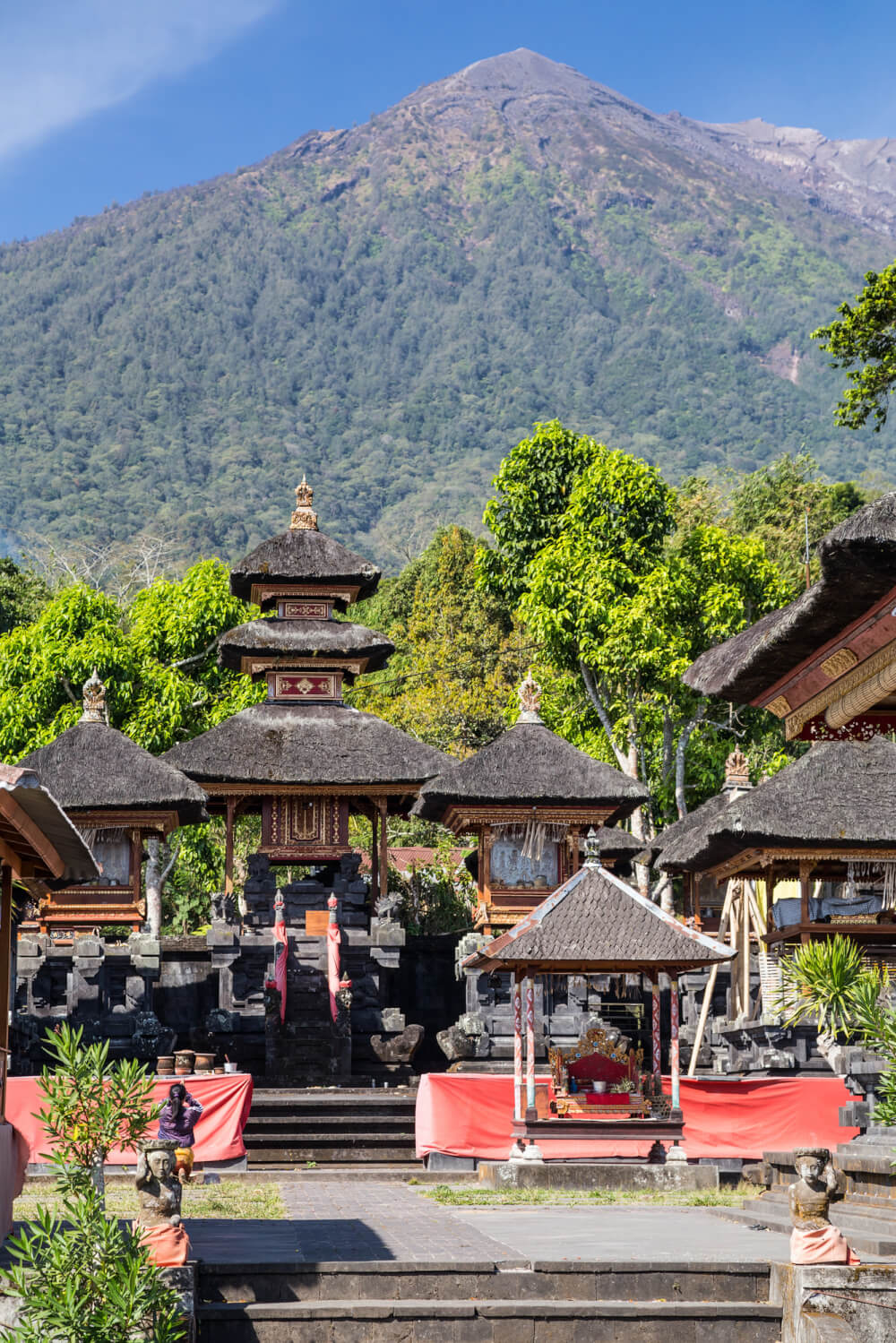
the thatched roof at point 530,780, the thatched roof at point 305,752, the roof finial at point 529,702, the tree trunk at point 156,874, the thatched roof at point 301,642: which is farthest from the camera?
the tree trunk at point 156,874

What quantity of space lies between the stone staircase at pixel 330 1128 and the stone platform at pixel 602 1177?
3.85 meters

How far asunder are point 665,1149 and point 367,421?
128m

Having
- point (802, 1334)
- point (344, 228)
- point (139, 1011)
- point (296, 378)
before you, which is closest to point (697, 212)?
point (344, 228)

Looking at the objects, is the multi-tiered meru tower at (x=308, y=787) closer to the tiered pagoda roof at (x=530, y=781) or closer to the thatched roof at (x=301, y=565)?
the thatched roof at (x=301, y=565)

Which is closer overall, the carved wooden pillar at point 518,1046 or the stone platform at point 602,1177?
the stone platform at point 602,1177

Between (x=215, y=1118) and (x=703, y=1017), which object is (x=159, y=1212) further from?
(x=703, y=1017)

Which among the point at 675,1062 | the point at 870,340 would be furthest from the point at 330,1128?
the point at 870,340

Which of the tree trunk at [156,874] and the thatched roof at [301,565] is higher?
the thatched roof at [301,565]

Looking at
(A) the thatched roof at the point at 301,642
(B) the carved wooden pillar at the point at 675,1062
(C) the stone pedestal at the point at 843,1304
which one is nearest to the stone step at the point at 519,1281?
(C) the stone pedestal at the point at 843,1304

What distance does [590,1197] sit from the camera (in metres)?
16.9

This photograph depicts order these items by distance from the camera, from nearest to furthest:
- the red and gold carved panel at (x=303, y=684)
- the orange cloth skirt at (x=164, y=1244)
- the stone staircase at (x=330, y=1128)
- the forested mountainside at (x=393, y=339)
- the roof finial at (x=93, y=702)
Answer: the orange cloth skirt at (x=164, y=1244), the stone staircase at (x=330, y=1128), the roof finial at (x=93, y=702), the red and gold carved panel at (x=303, y=684), the forested mountainside at (x=393, y=339)

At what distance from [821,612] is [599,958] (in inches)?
381

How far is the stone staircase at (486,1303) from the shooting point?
10539 mm

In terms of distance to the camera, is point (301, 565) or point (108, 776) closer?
point (108, 776)
